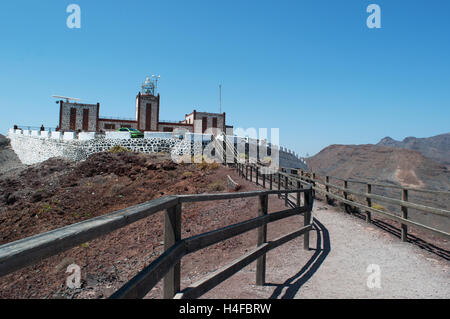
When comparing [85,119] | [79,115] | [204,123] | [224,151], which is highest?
[79,115]

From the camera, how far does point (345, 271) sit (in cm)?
501

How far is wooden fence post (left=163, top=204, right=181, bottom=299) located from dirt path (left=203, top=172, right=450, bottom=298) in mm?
1775

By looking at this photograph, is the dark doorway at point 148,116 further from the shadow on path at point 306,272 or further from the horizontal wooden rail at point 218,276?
the horizontal wooden rail at point 218,276

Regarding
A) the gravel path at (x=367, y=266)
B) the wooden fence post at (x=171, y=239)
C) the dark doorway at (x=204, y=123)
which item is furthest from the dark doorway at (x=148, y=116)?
the wooden fence post at (x=171, y=239)

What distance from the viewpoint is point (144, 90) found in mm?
50531

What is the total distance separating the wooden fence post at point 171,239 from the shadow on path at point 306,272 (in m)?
1.89

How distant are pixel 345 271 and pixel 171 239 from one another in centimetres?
366

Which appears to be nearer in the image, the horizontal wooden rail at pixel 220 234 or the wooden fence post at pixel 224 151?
the horizontal wooden rail at pixel 220 234

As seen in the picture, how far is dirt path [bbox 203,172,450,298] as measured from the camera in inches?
165

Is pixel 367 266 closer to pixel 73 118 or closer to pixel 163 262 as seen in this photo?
pixel 163 262

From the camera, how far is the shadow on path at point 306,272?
413cm

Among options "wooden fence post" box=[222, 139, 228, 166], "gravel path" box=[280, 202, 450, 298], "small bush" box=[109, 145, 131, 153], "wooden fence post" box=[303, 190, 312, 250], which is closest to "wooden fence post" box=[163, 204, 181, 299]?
"gravel path" box=[280, 202, 450, 298]

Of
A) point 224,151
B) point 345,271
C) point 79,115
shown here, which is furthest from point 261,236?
point 79,115
